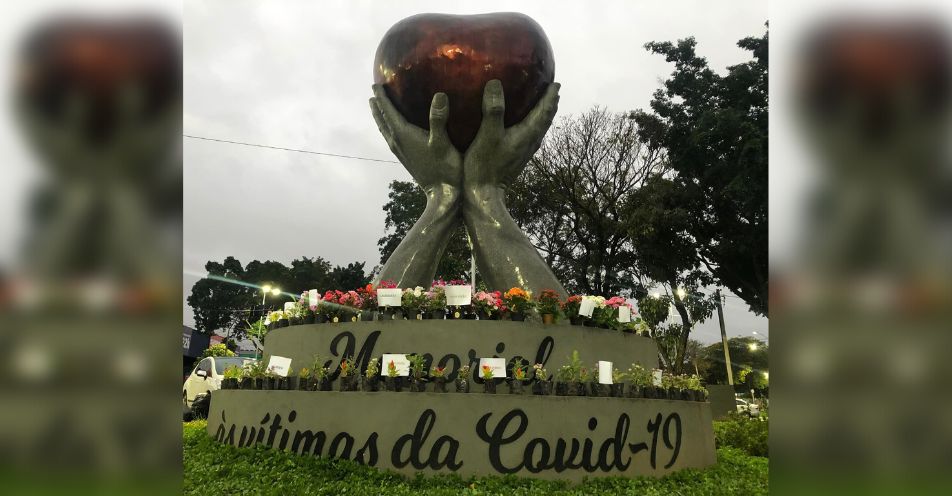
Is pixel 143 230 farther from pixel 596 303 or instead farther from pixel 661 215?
pixel 661 215

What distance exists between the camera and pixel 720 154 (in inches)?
1091

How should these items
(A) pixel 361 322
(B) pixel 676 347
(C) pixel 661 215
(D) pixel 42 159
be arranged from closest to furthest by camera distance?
1. (D) pixel 42 159
2. (A) pixel 361 322
3. (C) pixel 661 215
4. (B) pixel 676 347

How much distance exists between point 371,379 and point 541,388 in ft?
6.40

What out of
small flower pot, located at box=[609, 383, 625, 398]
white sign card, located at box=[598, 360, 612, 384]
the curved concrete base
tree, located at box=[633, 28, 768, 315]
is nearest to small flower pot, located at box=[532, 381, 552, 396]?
the curved concrete base

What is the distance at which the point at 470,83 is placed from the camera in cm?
1100

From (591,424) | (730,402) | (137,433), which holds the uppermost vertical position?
(137,433)

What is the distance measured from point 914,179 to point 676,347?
32.6 m

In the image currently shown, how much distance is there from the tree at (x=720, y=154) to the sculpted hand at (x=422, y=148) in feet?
55.1

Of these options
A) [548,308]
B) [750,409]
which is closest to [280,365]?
[548,308]

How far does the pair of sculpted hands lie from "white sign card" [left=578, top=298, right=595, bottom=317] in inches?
51.9

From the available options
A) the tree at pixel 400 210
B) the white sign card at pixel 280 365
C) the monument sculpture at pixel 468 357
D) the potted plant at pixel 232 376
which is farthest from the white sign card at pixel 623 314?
the tree at pixel 400 210

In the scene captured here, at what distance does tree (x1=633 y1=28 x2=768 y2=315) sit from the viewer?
86.5ft

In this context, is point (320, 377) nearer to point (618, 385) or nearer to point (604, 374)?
point (604, 374)

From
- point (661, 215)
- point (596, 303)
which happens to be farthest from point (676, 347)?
point (596, 303)
